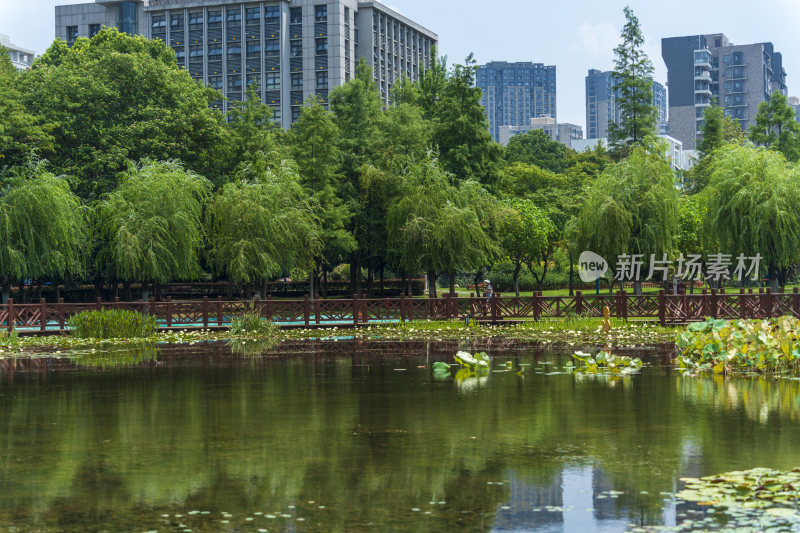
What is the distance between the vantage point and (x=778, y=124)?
70.4 m

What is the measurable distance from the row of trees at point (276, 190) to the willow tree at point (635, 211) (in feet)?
0.27

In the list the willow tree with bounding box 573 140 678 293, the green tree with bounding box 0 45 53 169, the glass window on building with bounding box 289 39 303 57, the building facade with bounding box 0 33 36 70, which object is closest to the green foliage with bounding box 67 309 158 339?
the green tree with bounding box 0 45 53 169

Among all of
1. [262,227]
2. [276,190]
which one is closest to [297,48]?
[276,190]

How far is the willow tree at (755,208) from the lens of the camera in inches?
1558

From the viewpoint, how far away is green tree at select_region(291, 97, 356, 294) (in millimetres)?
45312

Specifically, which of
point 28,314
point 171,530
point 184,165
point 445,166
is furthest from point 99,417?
point 445,166

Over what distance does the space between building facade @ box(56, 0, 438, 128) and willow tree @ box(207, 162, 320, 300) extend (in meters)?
75.0

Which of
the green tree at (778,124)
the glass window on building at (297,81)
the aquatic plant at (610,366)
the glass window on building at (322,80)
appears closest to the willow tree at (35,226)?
the aquatic plant at (610,366)

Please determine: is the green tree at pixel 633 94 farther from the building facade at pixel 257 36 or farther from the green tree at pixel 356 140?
the building facade at pixel 257 36

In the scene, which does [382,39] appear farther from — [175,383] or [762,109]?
[175,383]

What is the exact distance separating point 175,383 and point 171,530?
11491mm

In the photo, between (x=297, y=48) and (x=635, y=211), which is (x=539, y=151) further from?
(x=635, y=211)

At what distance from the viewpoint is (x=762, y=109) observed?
70.0 metres

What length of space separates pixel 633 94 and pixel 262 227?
34.3 m
